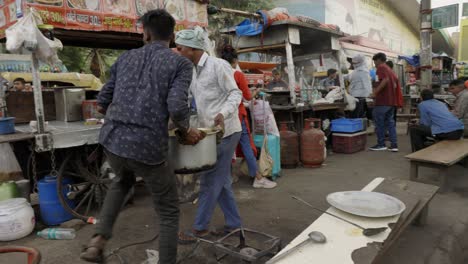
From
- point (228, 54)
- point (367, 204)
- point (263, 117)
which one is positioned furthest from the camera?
point (263, 117)

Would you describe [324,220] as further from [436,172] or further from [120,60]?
[436,172]

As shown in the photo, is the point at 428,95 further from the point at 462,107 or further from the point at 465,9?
the point at 465,9

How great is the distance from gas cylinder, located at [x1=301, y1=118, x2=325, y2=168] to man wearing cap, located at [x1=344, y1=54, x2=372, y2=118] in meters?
2.65

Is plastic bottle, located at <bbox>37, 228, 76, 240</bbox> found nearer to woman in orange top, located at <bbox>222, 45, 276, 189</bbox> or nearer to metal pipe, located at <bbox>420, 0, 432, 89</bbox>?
woman in orange top, located at <bbox>222, 45, 276, 189</bbox>

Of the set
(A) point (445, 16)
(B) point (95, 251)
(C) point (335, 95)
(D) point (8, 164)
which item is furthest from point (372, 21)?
(B) point (95, 251)

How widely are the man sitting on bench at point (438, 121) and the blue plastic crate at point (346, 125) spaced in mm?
1520

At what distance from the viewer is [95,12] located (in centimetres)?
411

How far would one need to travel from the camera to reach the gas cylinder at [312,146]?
6.20 metres

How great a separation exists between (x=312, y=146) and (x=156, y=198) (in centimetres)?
441

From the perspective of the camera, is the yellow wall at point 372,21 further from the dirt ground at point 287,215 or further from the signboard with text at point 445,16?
the dirt ground at point 287,215

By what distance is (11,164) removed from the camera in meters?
3.81

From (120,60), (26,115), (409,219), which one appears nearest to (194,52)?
(120,60)

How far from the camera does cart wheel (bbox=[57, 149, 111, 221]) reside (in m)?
4.04

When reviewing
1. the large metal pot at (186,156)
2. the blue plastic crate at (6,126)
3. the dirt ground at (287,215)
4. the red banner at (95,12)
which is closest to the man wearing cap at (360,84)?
the dirt ground at (287,215)
